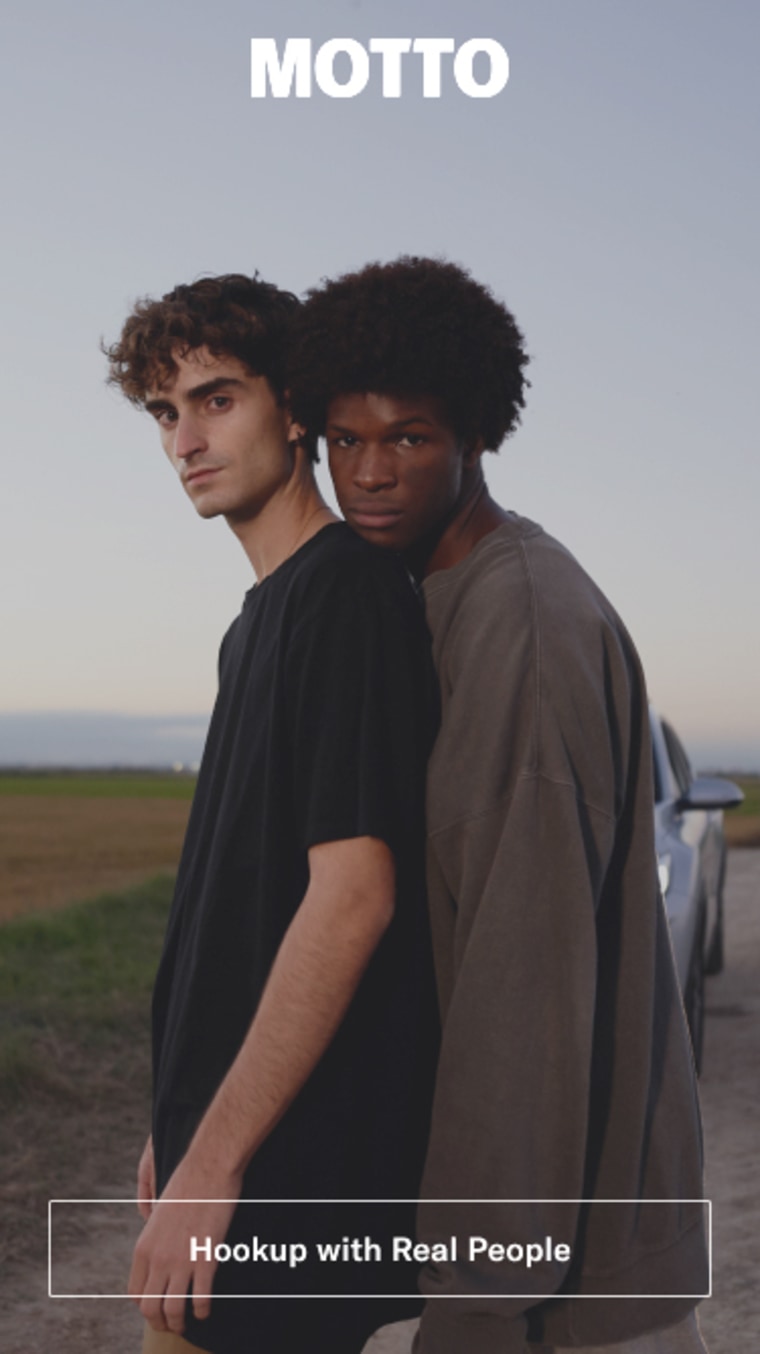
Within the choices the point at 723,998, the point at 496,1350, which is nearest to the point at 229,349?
the point at 496,1350

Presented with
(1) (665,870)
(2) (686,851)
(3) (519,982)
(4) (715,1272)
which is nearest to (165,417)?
(3) (519,982)

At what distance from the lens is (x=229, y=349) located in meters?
2.16

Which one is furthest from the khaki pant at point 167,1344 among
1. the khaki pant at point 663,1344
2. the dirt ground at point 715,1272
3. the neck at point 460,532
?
the neck at point 460,532

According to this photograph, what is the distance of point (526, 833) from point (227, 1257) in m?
0.66

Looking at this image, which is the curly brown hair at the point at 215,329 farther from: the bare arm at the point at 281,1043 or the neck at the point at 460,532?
the bare arm at the point at 281,1043

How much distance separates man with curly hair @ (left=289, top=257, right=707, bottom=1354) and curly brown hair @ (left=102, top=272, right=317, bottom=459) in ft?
0.26

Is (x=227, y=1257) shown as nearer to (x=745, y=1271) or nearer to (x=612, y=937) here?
(x=612, y=937)

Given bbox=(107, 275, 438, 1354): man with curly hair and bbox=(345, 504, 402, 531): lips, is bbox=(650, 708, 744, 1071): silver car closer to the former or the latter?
bbox=(345, 504, 402, 531): lips

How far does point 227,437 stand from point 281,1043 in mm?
874

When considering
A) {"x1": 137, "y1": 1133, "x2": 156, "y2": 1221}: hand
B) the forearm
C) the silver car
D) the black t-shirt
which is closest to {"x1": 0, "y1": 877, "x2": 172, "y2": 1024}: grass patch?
the silver car

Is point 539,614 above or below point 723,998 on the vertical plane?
above

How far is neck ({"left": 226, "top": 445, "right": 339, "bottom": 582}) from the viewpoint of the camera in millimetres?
2135

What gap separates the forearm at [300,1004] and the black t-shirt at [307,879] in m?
0.07

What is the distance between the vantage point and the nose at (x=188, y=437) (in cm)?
212
